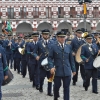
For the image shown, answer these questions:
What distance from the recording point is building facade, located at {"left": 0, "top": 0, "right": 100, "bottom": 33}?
4336 cm

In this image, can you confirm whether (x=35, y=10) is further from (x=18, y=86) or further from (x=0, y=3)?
(x=18, y=86)

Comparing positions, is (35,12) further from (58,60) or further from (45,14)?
(58,60)

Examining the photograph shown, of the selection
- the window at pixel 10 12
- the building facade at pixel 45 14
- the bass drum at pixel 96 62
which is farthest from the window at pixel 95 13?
the bass drum at pixel 96 62

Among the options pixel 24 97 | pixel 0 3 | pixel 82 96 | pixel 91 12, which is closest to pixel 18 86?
pixel 24 97

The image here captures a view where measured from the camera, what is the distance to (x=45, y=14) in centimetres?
4450

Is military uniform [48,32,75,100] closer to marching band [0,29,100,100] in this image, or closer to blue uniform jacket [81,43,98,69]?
marching band [0,29,100,100]

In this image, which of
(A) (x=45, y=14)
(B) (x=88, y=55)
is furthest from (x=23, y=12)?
(B) (x=88, y=55)

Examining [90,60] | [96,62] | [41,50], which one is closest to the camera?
[96,62]

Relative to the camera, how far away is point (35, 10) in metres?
44.3

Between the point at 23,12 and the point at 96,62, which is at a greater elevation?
the point at 23,12

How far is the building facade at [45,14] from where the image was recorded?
43.4 m

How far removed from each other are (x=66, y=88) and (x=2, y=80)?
1717 mm

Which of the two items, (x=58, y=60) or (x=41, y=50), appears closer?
(x=58, y=60)

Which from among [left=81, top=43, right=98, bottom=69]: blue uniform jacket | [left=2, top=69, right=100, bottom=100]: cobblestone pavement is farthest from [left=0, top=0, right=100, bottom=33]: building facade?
[left=81, top=43, right=98, bottom=69]: blue uniform jacket
